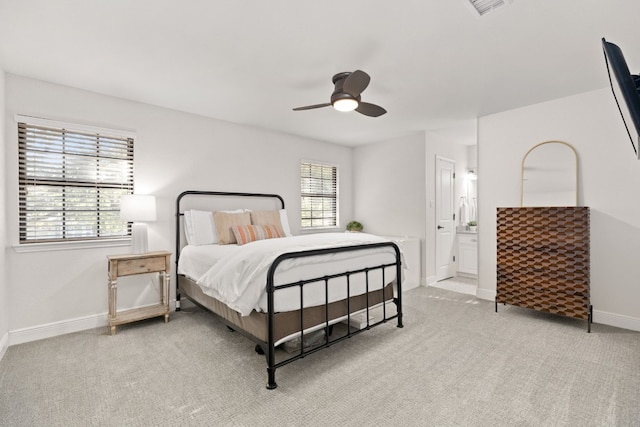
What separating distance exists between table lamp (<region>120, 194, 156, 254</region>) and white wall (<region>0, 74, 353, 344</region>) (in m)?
0.31

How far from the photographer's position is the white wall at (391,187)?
5.18 m

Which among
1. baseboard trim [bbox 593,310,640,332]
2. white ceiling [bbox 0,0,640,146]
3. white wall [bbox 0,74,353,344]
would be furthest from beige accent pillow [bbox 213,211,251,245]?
baseboard trim [bbox 593,310,640,332]

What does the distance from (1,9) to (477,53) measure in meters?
3.50

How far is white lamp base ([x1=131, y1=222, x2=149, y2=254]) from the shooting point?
3406 millimetres

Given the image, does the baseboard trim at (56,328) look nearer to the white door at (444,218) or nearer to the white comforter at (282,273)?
the white comforter at (282,273)

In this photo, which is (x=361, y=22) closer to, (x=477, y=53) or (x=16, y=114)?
(x=477, y=53)

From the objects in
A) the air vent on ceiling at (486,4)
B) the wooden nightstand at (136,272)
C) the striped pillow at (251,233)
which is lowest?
the wooden nightstand at (136,272)

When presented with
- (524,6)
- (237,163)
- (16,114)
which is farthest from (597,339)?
(16,114)

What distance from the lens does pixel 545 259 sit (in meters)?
3.44

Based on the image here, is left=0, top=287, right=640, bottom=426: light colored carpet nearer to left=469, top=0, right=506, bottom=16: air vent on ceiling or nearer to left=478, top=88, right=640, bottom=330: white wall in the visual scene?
left=478, top=88, right=640, bottom=330: white wall

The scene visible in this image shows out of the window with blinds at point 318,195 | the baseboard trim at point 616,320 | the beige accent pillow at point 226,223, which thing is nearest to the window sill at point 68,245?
the beige accent pillow at point 226,223

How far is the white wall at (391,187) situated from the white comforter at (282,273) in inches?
96.8

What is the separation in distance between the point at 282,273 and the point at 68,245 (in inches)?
99.1

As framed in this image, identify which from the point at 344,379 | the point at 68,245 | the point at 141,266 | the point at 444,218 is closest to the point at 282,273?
the point at 344,379
